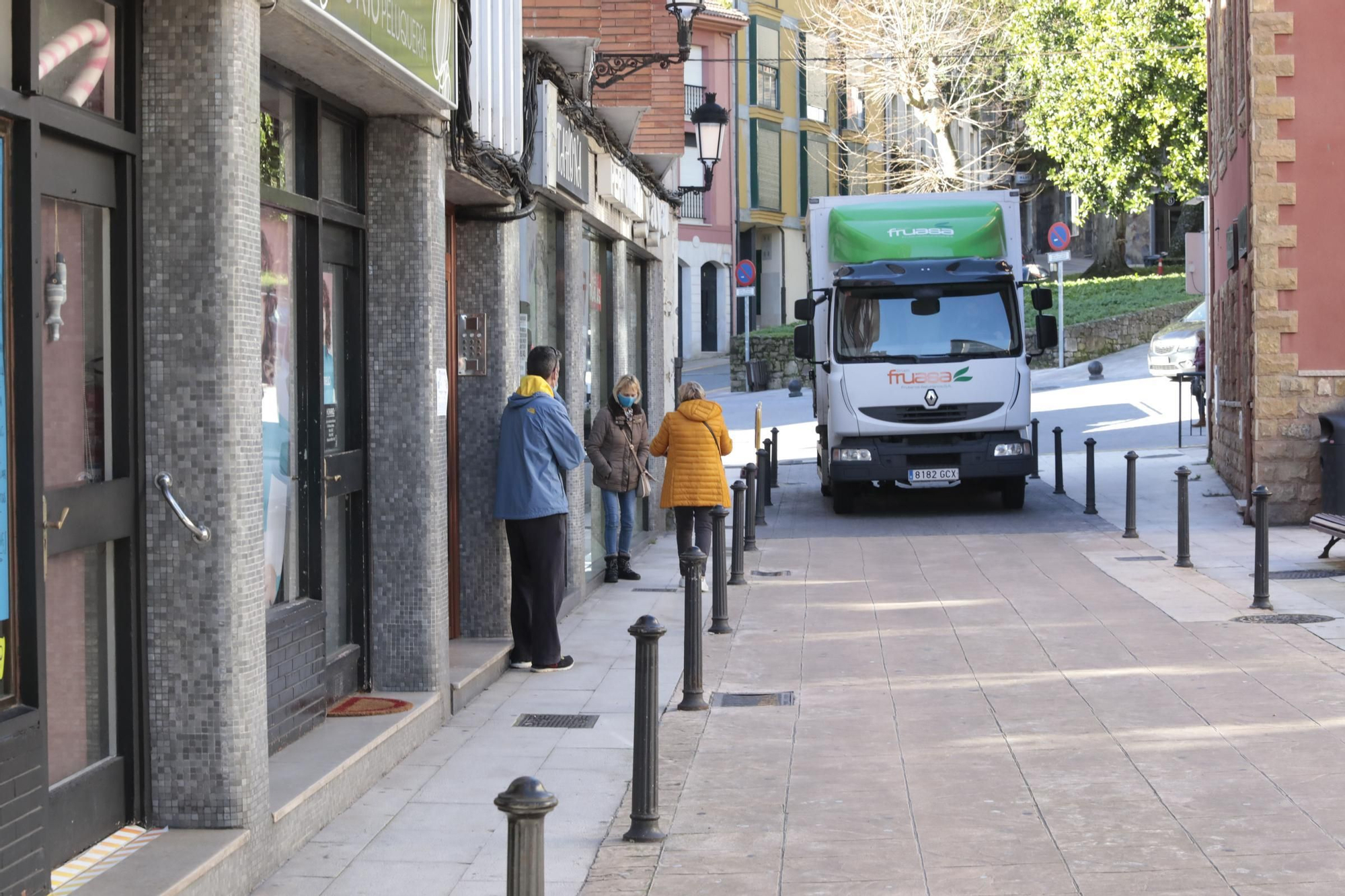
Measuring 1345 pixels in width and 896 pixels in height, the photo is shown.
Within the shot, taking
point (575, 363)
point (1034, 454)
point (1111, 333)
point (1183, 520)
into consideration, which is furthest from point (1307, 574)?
point (1111, 333)

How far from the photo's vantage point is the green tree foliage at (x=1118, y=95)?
39.2m

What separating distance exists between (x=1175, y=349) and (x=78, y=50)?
109 feet

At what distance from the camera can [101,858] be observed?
501 centimetres

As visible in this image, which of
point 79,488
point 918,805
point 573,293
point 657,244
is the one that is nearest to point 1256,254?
point 657,244

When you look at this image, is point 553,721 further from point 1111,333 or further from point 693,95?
point 693,95

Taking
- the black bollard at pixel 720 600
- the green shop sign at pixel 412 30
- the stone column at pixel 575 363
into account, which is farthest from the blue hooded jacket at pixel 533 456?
the stone column at pixel 575 363

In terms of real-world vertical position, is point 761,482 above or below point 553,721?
above

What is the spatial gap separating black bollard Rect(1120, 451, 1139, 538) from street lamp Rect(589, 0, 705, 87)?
18.3 feet

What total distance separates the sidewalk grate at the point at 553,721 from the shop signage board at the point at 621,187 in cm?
603

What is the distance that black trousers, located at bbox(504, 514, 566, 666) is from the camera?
9492 millimetres

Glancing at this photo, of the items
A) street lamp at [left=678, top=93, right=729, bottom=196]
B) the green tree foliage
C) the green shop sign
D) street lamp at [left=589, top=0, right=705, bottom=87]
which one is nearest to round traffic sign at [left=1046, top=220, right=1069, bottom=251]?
the green tree foliage

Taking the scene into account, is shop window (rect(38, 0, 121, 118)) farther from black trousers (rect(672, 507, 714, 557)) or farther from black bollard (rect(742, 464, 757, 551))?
black bollard (rect(742, 464, 757, 551))

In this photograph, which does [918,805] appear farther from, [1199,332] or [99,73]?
[1199,332]

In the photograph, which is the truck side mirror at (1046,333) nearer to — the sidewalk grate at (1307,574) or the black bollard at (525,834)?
the sidewalk grate at (1307,574)
